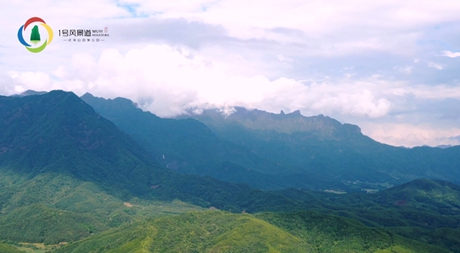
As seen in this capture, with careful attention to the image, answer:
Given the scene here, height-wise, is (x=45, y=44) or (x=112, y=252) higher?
(x=45, y=44)

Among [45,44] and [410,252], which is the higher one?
[45,44]

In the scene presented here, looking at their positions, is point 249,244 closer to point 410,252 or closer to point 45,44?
point 410,252

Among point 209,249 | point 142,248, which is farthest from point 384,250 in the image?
point 142,248

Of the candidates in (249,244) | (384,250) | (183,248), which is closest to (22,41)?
(183,248)

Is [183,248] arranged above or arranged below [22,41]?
below

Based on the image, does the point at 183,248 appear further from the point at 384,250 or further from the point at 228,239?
the point at 384,250

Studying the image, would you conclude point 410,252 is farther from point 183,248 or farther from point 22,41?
point 22,41

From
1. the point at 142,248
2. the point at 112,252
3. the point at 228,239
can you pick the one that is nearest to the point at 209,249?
the point at 228,239
